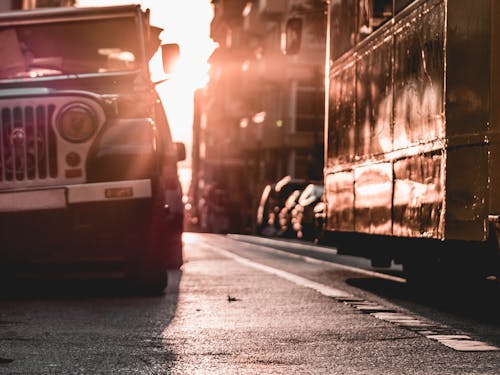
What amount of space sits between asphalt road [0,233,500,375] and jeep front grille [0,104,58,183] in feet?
3.64

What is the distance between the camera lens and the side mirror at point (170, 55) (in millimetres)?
12070

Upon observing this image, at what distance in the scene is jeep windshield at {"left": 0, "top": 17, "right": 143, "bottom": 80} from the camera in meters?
11.8

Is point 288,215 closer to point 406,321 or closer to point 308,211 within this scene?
point 308,211

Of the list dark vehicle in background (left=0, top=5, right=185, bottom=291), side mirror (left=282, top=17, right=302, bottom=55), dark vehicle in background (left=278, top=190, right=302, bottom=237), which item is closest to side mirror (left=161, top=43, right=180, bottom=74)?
dark vehicle in background (left=0, top=5, right=185, bottom=291)

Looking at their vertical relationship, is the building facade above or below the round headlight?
above

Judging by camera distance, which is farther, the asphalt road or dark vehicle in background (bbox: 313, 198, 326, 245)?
dark vehicle in background (bbox: 313, 198, 326, 245)

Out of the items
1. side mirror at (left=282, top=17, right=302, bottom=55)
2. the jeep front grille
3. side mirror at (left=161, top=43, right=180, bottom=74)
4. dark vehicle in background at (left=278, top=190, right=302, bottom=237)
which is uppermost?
side mirror at (left=282, top=17, right=302, bottom=55)

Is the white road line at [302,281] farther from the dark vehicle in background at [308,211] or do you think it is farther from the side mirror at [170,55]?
the dark vehicle in background at [308,211]

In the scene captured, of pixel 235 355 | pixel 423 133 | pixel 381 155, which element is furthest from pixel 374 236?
pixel 235 355

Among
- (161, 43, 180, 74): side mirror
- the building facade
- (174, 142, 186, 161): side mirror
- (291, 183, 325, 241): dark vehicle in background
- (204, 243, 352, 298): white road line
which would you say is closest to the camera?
(204, 243, 352, 298): white road line

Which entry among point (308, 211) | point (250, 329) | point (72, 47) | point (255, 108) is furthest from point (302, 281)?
point (255, 108)

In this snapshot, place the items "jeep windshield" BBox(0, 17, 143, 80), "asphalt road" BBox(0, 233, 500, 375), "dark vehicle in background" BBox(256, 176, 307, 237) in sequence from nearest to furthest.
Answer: "asphalt road" BBox(0, 233, 500, 375) → "jeep windshield" BBox(0, 17, 143, 80) → "dark vehicle in background" BBox(256, 176, 307, 237)

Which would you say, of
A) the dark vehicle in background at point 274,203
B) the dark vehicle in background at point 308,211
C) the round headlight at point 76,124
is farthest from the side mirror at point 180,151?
the dark vehicle in background at point 274,203

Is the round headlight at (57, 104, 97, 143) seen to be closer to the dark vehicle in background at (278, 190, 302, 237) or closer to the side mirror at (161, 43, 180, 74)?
the side mirror at (161, 43, 180, 74)
